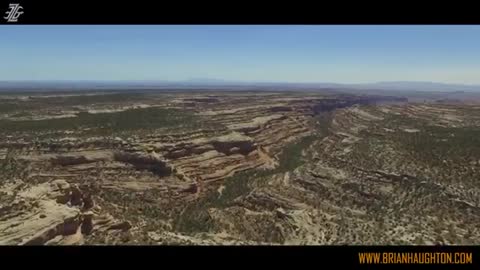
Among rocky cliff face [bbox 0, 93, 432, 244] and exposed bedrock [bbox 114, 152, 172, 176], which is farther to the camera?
exposed bedrock [bbox 114, 152, 172, 176]

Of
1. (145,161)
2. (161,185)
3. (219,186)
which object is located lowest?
(219,186)

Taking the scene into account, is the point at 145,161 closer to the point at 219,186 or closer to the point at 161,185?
the point at 161,185

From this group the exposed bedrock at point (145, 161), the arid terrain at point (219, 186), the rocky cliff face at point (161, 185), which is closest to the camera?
the rocky cliff face at point (161, 185)

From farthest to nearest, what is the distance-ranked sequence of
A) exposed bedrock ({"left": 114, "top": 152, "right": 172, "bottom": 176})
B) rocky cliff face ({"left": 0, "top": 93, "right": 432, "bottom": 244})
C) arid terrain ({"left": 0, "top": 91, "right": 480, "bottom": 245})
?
exposed bedrock ({"left": 114, "top": 152, "right": 172, "bottom": 176}) → arid terrain ({"left": 0, "top": 91, "right": 480, "bottom": 245}) → rocky cliff face ({"left": 0, "top": 93, "right": 432, "bottom": 244})

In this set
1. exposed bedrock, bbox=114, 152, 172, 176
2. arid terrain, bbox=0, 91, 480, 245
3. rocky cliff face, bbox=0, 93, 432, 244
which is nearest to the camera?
rocky cliff face, bbox=0, 93, 432, 244

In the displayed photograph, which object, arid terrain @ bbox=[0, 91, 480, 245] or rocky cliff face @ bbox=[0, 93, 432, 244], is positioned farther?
arid terrain @ bbox=[0, 91, 480, 245]

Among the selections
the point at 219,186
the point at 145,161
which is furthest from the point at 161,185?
the point at 219,186

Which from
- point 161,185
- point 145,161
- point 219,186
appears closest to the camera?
point 161,185
